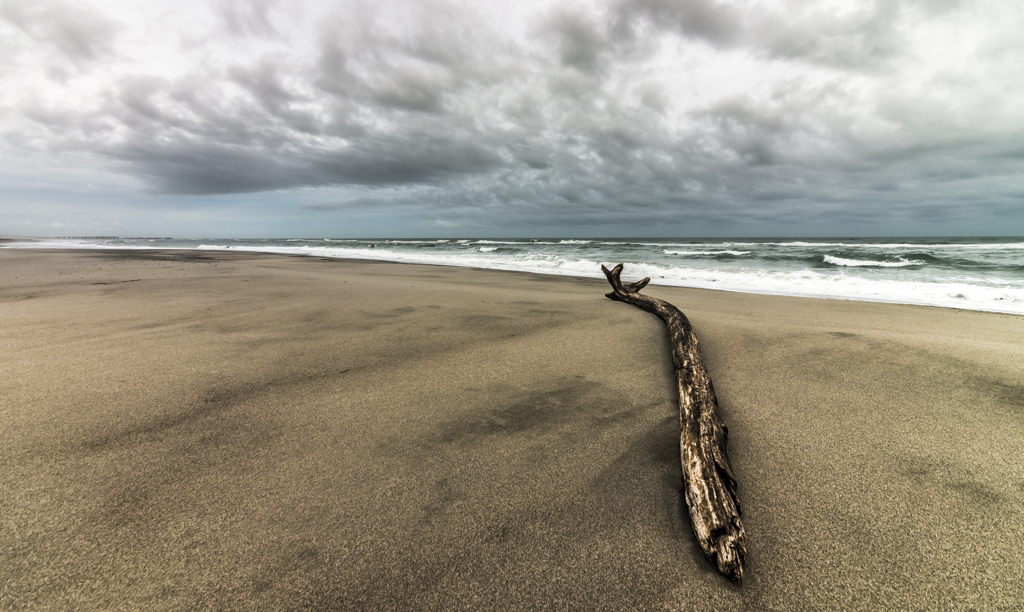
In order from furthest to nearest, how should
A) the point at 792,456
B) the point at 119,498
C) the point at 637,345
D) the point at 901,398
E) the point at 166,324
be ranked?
1. the point at 166,324
2. the point at 637,345
3. the point at 901,398
4. the point at 792,456
5. the point at 119,498

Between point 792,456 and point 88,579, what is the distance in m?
3.16

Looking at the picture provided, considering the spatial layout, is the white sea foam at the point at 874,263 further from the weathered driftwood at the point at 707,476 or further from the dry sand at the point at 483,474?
the weathered driftwood at the point at 707,476

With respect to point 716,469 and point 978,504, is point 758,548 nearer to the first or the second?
→ point 716,469

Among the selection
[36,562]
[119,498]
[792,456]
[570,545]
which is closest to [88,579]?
[36,562]

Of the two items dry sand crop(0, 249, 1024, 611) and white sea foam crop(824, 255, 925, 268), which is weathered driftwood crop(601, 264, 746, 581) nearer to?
dry sand crop(0, 249, 1024, 611)

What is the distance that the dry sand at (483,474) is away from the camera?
142 centimetres

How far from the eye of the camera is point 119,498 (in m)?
1.76

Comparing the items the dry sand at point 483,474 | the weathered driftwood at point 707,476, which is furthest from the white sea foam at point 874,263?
the weathered driftwood at point 707,476

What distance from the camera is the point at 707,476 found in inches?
72.6

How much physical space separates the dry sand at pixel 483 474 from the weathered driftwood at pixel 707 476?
0.09 metres

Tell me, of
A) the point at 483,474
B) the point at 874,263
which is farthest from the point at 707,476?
the point at 874,263

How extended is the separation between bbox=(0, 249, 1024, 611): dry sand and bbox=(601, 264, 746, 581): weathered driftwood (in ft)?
0.29

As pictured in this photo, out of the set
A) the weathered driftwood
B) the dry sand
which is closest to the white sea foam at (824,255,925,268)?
the dry sand

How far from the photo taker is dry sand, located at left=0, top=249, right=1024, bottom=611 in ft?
4.67
